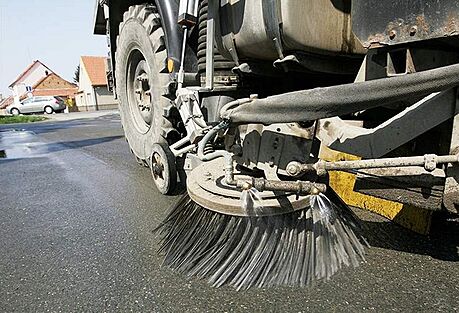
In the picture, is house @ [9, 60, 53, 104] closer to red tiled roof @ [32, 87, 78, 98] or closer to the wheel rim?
Result: red tiled roof @ [32, 87, 78, 98]

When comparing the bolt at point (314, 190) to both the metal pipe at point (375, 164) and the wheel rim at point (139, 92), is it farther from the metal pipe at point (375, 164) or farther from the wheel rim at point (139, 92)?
the wheel rim at point (139, 92)

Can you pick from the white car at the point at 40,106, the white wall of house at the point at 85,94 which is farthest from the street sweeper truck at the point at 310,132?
the white wall of house at the point at 85,94

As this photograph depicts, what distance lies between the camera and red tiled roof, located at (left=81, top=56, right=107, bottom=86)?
40625mm

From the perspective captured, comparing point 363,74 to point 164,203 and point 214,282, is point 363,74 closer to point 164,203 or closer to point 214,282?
point 214,282

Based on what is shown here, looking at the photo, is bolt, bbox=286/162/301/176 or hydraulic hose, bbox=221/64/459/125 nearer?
hydraulic hose, bbox=221/64/459/125

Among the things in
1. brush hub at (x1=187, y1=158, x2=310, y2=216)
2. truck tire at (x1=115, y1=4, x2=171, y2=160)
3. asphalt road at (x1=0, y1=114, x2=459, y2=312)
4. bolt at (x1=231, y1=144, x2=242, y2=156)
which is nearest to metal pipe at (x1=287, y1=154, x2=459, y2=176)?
brush hub at (x1=187, y1=158, x2=310, y2=216)

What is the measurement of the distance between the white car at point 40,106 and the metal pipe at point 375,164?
3486 centimetres

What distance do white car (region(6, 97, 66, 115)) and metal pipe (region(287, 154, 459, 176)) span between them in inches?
1373

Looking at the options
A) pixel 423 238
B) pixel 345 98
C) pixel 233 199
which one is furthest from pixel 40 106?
pixel 345 98

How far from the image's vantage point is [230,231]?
6.26ft

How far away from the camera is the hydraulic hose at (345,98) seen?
1.30 meters

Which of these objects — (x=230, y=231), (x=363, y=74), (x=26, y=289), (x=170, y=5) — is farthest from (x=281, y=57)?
(x=26, y=289)

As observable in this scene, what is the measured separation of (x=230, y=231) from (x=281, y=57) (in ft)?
2.94

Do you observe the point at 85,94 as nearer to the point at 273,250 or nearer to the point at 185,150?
the point at 185,150
